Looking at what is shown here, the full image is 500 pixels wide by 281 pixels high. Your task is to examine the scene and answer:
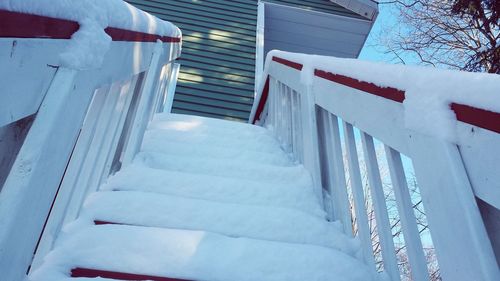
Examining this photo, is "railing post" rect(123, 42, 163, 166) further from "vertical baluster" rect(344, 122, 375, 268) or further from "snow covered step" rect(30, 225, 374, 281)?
"vertical baluster" rect(344, 122, 375, 268)

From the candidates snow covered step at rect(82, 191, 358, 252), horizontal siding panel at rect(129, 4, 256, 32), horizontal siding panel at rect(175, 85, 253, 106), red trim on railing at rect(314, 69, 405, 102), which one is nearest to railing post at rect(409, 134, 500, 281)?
red trim on railing at rect(314, 69, 405, 102)

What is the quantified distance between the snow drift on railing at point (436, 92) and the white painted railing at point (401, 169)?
0.02 metres

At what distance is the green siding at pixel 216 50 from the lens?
190 inches

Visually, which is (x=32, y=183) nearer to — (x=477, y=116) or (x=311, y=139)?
(x=477, y=116)

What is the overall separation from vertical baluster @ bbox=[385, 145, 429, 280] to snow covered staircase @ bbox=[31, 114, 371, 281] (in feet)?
0.84

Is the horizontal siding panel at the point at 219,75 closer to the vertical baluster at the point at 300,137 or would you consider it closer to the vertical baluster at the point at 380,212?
the vertical baluster at the point at 300,137

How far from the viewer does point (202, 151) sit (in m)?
2.18

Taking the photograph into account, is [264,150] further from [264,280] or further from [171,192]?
[264,280]

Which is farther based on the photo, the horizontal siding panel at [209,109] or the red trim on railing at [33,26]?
the horizontal siding panel at [209,109]

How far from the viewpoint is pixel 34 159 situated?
0.71 metres

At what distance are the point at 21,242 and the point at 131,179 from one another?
2.64 feet

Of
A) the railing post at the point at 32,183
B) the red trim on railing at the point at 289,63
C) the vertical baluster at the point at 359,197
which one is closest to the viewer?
the railing post at the point at 32,183

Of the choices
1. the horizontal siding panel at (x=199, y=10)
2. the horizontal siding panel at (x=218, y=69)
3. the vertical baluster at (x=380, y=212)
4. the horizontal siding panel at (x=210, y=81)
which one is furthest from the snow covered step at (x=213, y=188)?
the horizontal siding panel at (x=199, y=10)

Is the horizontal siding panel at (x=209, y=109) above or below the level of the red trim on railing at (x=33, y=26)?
below
